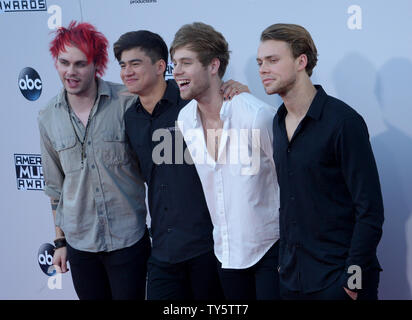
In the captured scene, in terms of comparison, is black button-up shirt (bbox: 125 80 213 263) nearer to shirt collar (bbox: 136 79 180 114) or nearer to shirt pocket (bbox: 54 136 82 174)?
shirt collar (bbox: 136 79 180 114)

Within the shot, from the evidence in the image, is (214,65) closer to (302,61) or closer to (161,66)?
(161,66)

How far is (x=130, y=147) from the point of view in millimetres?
2424

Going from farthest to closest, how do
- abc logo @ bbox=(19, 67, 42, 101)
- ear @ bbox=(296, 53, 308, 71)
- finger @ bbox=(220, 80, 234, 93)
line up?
abc logo @ bbox=(19, 67, 42, 101)
finger @ bbox=(220, 80, 234, 93)
ear @ bbox=(296, 53, 308, 71)

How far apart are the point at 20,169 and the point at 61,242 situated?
0.95m

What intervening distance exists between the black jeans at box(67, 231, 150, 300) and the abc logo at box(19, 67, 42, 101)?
1.13 meters

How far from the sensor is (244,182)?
2.07m

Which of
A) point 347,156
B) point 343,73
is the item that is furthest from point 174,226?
point 343,73

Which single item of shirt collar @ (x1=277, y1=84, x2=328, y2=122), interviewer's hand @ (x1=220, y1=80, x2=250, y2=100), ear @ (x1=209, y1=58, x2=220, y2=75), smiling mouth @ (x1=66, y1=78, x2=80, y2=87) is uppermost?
ear @ (x1=209, y1=58, x2=220, y2=75)

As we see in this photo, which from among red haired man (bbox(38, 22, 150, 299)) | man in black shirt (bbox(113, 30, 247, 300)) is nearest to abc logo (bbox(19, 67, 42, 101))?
red haired man (bbox(38, 22, 150, 299))

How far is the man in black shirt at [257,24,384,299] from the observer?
179cm

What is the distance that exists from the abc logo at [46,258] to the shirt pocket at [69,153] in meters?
1.09

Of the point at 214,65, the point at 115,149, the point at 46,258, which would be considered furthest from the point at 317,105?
the point at 46,258

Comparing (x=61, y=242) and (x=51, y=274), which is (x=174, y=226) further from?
(x=51, y=274)

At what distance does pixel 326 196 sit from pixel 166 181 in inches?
27.8
